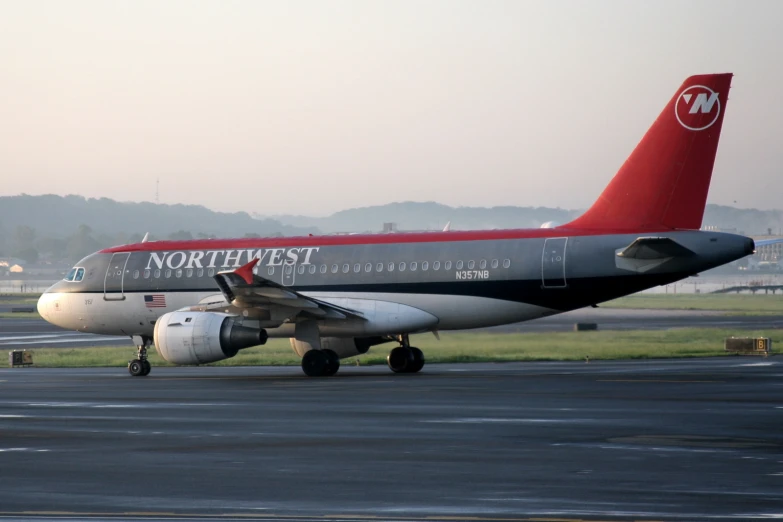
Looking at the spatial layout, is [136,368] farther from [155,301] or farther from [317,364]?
[317,364]

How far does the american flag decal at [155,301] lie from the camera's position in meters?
36.7

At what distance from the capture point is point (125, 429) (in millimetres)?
19188

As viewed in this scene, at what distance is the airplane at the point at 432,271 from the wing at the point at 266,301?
0.04 m

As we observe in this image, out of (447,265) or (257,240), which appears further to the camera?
(257,240)

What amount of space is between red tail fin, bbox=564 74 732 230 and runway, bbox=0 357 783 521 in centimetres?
442

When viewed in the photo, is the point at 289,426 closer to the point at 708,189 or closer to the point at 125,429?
the point at 125,429

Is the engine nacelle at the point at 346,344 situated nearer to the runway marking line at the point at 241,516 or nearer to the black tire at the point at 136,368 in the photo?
the black tire at the point at 136,368

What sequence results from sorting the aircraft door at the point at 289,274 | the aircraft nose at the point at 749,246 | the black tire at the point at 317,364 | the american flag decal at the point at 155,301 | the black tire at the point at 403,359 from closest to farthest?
1. the aircraft nose at the point at 749,246
2. the black tire at the point at 317,364
3. the black tire at the point at 403,359
4. the aircraft door at the point at 289,274
5. the american flag decal at the point at 155,301

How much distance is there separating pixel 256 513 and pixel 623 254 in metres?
20.4

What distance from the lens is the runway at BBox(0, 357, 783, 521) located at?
38.7ft

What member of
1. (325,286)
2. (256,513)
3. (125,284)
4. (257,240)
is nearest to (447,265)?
(325,286)

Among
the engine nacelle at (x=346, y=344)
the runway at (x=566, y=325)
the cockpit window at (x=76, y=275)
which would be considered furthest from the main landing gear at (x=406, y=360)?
the cockpit window at (x=76, y=275)

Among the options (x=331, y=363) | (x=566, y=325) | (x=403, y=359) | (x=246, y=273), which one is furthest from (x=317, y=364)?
(x=566, y=325)

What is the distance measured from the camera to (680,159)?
30781 millimetres
